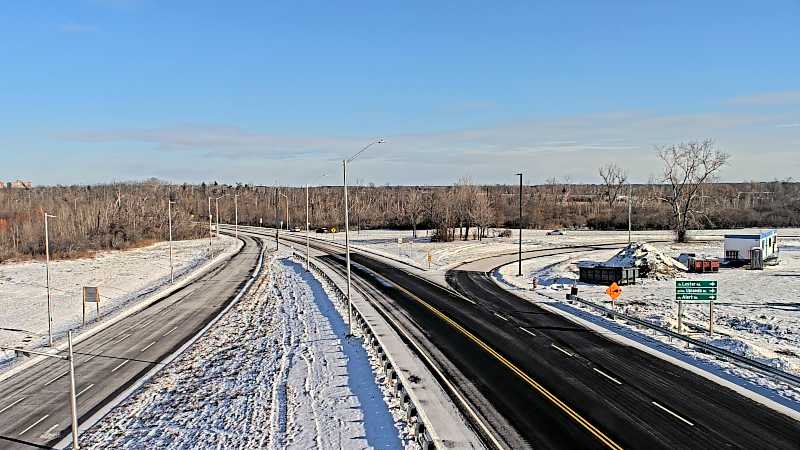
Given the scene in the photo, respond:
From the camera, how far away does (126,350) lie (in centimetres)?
2923

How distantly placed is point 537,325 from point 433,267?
1160 inches

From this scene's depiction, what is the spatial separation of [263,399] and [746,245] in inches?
2194

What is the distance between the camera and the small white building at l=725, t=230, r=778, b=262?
58750 millimetres

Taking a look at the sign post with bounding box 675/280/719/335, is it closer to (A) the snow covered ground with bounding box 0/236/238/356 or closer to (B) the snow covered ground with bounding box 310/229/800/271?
(B) the snow covered ground with bounding box 310/229/800/271

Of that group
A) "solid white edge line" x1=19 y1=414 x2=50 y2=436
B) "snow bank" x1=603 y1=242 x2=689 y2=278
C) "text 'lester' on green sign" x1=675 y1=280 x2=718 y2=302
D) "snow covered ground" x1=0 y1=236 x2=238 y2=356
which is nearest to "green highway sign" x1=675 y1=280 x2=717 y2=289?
"text 'lester' on green sign" x1=675 y1=280 x2=718 y2=302

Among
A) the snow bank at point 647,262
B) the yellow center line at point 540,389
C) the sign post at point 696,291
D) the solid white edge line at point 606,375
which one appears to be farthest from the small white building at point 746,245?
the solid white edge line at point 606,375

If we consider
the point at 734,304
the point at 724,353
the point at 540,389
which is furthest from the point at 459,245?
the point at 540,389

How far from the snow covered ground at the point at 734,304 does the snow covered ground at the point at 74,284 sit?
1259 inches

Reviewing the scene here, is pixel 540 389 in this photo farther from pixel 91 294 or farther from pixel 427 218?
pixel 427 218

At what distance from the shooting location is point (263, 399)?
2066 cm

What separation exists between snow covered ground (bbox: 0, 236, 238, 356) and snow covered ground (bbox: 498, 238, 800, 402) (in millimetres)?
31969

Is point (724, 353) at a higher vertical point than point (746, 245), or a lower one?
lower

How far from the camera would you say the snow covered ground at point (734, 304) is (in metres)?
25.3

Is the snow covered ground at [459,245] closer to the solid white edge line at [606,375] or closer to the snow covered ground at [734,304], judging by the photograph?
the snow covered ground at [734,304]
